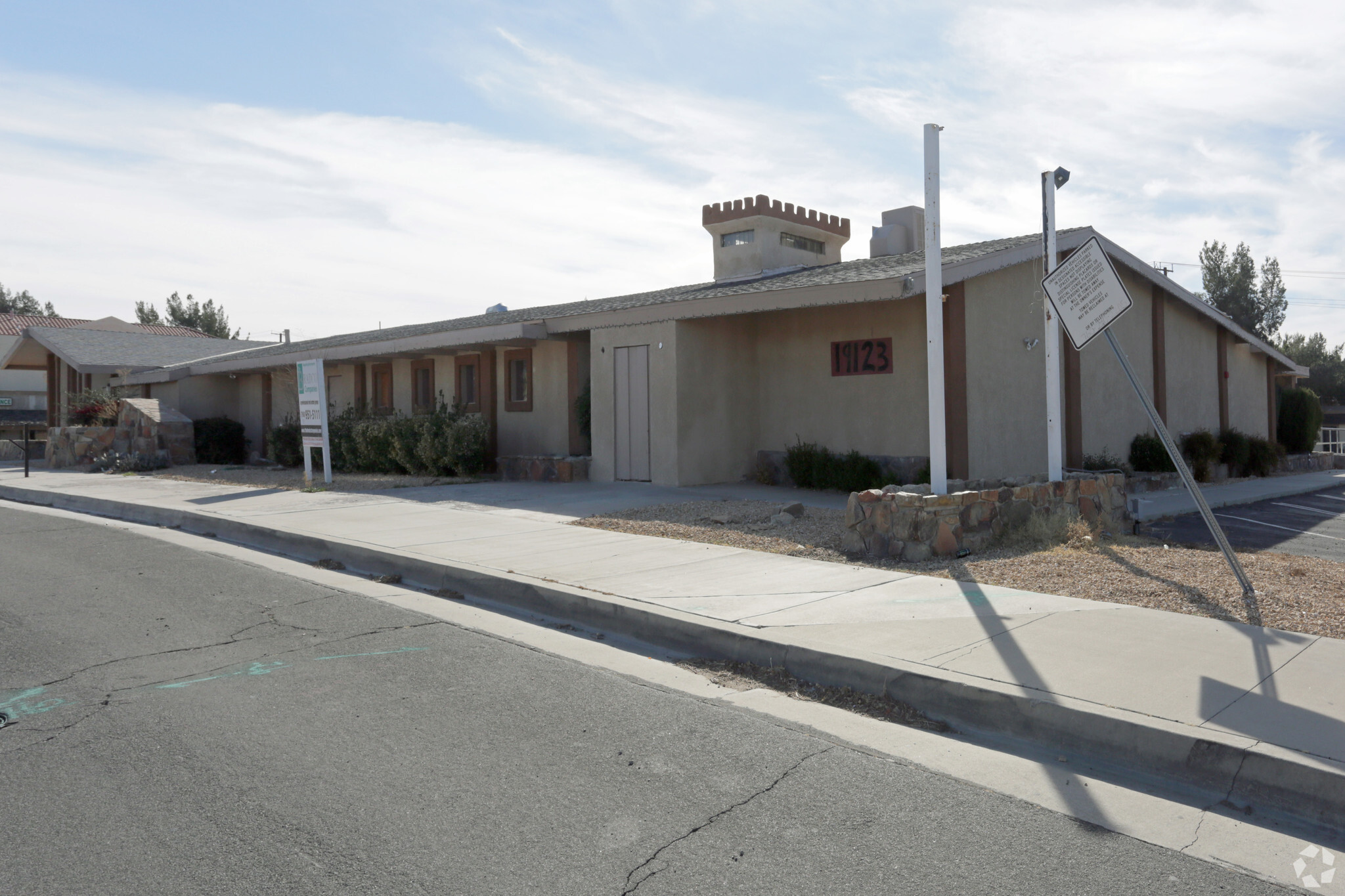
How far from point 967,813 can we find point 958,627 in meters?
2.53

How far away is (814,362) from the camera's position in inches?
643

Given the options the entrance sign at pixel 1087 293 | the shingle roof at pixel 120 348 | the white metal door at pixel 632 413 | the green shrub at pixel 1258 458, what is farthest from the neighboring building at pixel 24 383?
the entrance sign at pixel 1087 293

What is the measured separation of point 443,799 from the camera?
4.00 metres

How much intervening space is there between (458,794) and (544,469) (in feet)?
45.8

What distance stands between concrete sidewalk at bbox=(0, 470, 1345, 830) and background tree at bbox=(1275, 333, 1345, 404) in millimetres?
51517

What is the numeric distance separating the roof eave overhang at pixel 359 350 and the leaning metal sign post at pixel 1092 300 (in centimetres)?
1140

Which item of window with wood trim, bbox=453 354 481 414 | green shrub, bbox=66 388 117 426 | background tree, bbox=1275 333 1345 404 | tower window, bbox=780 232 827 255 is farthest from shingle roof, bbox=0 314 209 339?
background tree, bbox=1275 333 1345 404

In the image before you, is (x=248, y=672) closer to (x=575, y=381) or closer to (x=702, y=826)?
(x=702, y=826)

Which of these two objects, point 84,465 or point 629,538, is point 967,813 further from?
point 84,465

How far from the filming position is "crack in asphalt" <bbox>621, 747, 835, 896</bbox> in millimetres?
3334

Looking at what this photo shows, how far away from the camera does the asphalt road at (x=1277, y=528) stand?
1037 cm

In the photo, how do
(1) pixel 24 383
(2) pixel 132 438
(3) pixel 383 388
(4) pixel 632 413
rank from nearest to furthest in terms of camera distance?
(4) pixel 632 413 < (3) pixel 383 388 < (2) pixel 132 438 < (1) pixel 24 383

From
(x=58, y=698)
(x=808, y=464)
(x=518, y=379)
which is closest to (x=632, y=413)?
(x=808, y=464)

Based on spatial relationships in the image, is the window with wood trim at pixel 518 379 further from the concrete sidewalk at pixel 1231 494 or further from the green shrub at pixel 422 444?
the concrete sidewalk at pixel 1231 494
